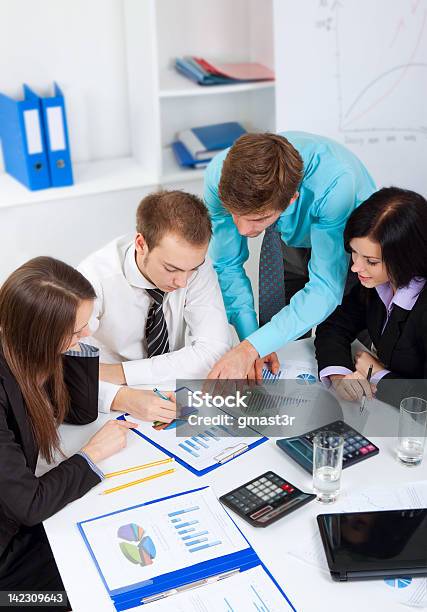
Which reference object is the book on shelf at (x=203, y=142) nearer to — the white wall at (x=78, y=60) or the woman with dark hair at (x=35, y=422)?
the white wall at (x=78, y=60)

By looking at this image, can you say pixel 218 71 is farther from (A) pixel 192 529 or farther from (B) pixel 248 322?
(A) pixel 192 529

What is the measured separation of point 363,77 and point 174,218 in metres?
1.26

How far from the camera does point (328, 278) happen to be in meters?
1.83

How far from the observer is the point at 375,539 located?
48.3 inches

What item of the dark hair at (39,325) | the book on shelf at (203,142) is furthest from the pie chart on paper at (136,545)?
the book on shelf at (203,142)

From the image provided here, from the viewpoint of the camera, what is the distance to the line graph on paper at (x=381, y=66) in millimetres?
2416

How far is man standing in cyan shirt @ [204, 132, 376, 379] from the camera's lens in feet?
5.24

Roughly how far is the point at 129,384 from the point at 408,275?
2.39 feet

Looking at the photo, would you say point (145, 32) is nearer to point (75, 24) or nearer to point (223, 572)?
point (75, 24)

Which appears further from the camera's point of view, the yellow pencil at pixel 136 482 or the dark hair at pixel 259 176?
the dark hair at pixel 259 176

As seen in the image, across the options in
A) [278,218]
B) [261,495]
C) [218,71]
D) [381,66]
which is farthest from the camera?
[218,71]

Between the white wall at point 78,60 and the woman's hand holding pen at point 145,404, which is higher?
the white wall at point 78,60

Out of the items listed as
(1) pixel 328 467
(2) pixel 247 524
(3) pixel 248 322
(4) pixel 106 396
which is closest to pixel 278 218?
(3) pixel 248 322

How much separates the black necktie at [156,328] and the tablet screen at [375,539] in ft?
2.45
